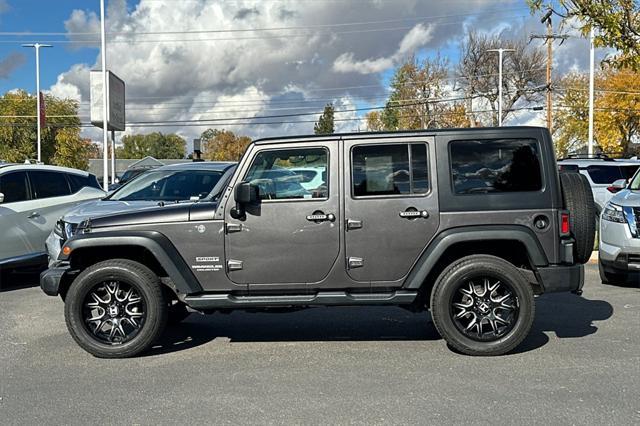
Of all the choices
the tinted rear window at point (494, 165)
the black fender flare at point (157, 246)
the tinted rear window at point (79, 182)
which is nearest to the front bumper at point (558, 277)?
the tinted rear window at point (494, 165)

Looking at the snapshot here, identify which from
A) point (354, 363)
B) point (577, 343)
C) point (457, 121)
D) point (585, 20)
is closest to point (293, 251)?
point (354, 363)

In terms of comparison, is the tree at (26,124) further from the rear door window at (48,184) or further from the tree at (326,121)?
the rear door window at (48,184)

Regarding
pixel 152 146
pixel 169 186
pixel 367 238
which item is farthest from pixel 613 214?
pixel 152 146

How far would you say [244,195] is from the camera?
5.10 meters

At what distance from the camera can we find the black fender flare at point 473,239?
17.0 ft

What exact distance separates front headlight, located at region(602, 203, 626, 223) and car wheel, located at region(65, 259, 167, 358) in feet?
19.9

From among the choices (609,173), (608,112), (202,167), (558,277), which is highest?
(608,112)

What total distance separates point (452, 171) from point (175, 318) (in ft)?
11.0

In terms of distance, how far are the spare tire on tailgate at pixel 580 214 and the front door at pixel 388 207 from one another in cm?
124

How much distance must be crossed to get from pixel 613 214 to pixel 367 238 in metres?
4.63

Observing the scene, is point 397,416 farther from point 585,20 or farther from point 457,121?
point 457,121

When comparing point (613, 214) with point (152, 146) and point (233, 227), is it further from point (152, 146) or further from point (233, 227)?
point (152, 146)

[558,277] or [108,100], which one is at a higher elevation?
[108,100]

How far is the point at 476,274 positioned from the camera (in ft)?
17.1
